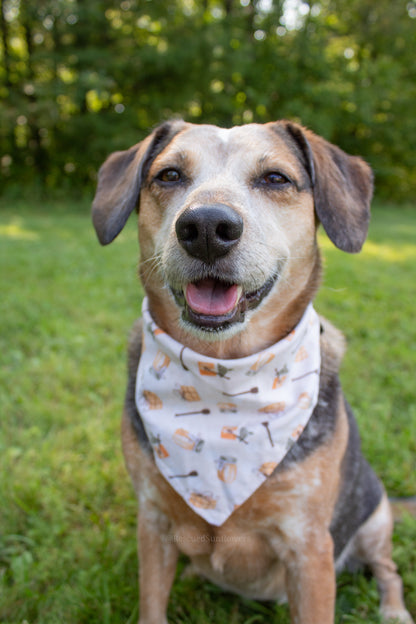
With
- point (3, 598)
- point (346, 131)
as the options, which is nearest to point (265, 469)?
point (3, 598)

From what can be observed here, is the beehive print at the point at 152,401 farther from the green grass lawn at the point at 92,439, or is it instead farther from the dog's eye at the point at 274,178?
the dog's eye at the point at 274,178

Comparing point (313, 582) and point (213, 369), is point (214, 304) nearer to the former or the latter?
point (213, 369)

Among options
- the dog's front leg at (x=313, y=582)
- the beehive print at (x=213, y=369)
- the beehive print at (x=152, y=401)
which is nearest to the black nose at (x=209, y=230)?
the beehive print at (x=213, y=369)

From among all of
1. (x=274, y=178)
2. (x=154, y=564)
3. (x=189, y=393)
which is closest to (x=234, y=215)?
(x=274, y=178)

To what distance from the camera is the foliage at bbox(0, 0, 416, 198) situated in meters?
18.0

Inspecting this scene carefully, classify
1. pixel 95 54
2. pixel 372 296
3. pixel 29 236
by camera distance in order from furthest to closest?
pixel 95 54 → pixel 29 236 → pixel 372 296

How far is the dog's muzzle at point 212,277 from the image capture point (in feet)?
6.26

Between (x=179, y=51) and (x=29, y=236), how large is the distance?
1115cm

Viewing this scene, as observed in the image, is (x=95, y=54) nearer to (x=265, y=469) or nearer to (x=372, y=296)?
(x=372, y=296)

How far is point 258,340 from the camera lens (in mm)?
2523

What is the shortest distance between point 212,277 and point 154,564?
4.94ft

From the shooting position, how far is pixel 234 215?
6.36 feet

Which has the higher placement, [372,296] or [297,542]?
[297,542]

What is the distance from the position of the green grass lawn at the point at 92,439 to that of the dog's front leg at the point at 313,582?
50 cm
